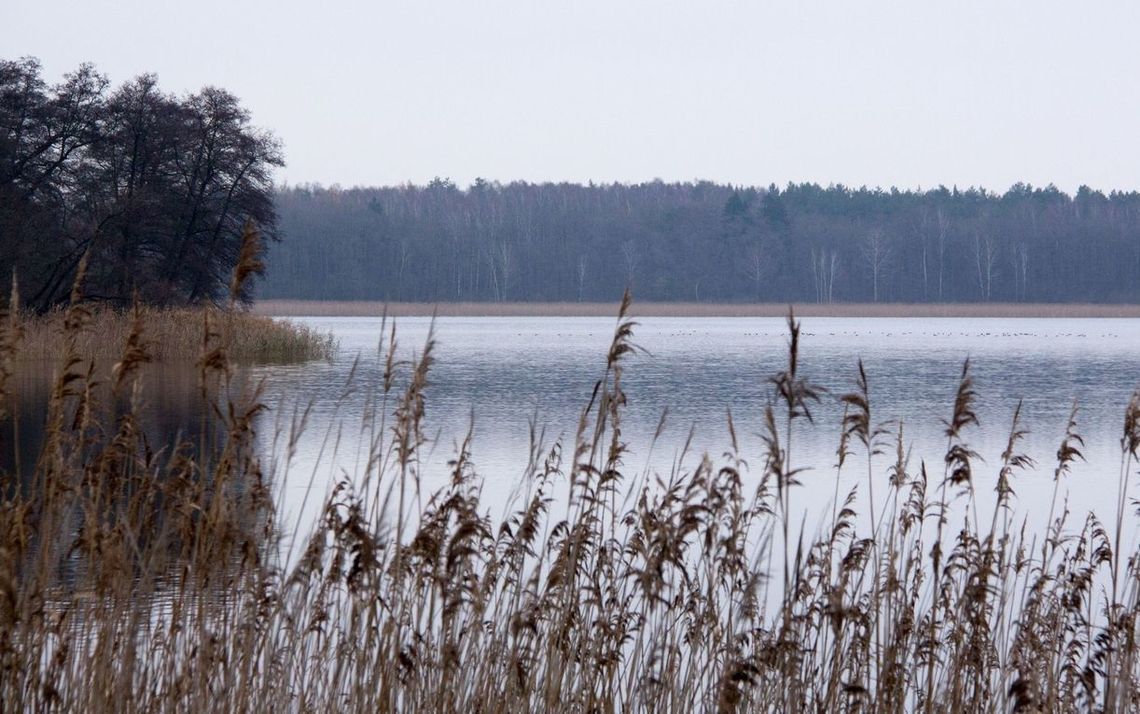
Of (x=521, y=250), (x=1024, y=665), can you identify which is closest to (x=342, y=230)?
(x=521, y=250)

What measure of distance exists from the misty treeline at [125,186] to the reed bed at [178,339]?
67.2 inches

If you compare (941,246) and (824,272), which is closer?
(824,272)

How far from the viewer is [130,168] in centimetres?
3897

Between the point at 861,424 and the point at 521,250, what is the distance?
105049 mm

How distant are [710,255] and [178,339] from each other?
77.5 m

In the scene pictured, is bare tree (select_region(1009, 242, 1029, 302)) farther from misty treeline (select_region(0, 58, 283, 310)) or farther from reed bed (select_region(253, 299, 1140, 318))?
misty treeline (select_region(0, 58, 283, 310))

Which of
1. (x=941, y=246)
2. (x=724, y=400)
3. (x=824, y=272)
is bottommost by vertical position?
(x=724, y=400)

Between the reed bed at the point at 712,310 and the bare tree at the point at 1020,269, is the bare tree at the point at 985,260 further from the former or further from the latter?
the reed bed at the point at 712,310

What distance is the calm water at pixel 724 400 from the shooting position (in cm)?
1291

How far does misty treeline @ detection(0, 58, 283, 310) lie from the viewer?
34094mm

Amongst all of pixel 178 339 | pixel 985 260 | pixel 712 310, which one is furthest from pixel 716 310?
pixel 178 339

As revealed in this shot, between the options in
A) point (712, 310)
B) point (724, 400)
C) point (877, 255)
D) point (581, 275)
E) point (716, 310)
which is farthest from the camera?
point (581, 275)

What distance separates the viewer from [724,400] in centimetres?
2125

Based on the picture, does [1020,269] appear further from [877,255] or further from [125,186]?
[125,186]
